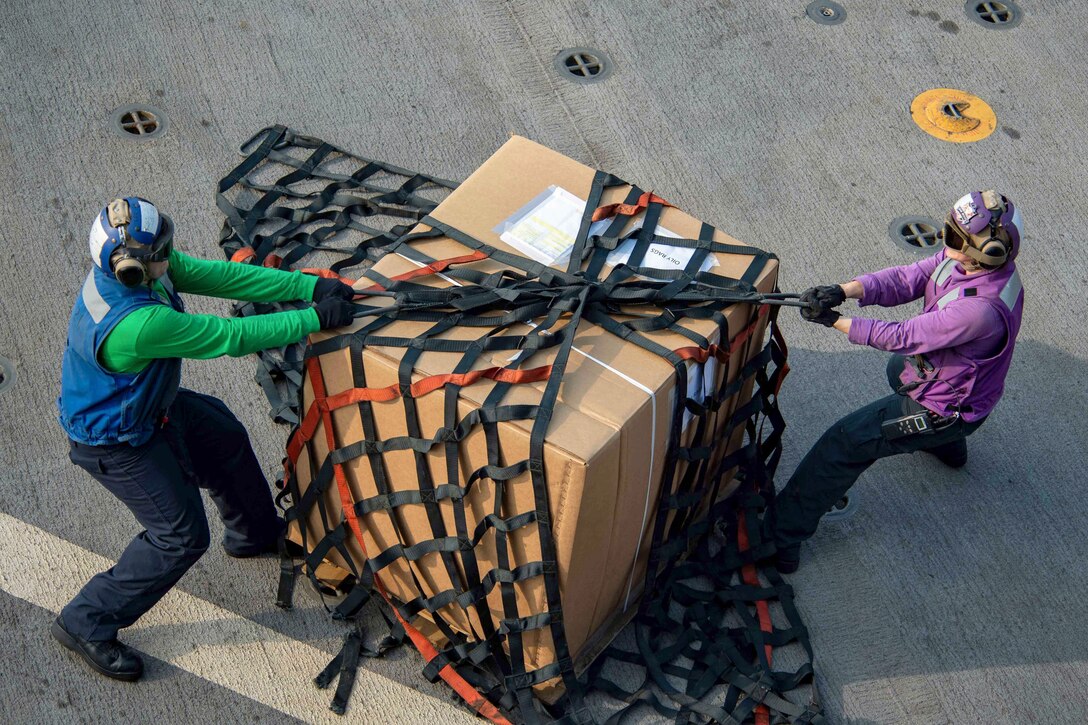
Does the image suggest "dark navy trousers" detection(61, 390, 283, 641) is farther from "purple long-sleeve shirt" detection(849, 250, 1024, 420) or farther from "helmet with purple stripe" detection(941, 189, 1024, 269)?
"helmet with purple stripe" detection(941, 189, 1024, 269)

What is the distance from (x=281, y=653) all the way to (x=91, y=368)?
1.29m

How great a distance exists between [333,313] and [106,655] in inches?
59.0

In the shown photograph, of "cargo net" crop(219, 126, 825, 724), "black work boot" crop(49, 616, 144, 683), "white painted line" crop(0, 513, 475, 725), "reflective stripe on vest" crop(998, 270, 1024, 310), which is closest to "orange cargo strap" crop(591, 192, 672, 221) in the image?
"cargo net" crop(219, 126, 825, 724)

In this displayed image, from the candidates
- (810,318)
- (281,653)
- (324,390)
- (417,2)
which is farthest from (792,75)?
(281,653)

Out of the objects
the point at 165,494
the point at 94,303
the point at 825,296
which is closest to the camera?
the point at 94,303

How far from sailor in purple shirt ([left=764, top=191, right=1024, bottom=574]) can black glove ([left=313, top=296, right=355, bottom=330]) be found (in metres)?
1.62

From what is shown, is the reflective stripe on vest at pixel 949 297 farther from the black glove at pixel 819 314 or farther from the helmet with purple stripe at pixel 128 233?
the helmet with purple stripe at pixel 128 233

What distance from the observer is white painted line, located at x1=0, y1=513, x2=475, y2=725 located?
418cm

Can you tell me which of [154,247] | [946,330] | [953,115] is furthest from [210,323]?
[953,115]

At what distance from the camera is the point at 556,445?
11.6 feet

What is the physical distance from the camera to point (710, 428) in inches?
170

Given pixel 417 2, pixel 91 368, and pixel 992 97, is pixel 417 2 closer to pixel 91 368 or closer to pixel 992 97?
pixel 992 97

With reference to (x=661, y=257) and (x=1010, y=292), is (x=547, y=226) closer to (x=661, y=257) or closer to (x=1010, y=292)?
(x=661, y=257)

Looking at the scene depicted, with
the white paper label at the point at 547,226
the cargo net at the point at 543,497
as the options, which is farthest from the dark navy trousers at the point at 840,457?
the white paper label at the point at 547,226
